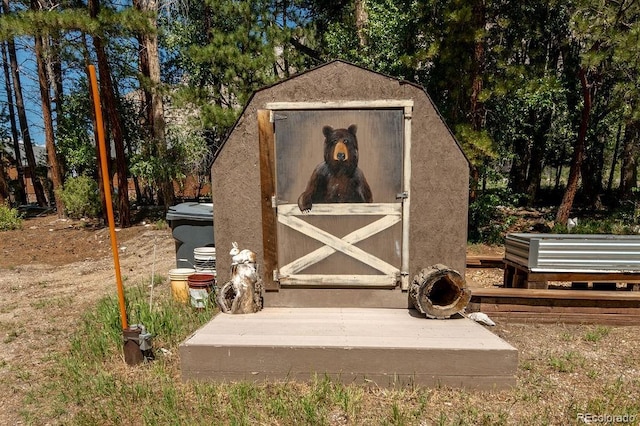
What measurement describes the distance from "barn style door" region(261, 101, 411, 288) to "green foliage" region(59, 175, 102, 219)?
11.6 m

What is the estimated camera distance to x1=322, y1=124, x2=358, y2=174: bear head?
4559mm

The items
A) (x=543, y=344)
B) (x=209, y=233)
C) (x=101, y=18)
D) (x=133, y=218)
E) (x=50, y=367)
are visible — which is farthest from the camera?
(x=133, y=218)

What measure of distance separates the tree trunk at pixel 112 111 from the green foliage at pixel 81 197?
1626 mm

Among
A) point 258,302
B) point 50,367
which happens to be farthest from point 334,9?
point 50,367

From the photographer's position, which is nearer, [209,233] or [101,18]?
[209,233]

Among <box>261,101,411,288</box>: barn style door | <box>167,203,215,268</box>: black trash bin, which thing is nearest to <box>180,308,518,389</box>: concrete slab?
<box>261,101,411,288</box>: barn style door

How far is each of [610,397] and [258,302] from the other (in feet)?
11.6

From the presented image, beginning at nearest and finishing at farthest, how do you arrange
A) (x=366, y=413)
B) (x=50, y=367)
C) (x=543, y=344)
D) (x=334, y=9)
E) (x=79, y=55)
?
(x=366, y=413)
(x=50, y=367)
(x=543, y=344)
(x=79, y=55)
(x=334, y=9)

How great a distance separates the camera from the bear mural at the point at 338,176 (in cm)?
456

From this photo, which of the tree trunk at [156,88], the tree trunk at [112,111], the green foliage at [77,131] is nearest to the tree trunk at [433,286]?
the tree trunk at [156,88]

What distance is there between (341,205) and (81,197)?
12.3 m

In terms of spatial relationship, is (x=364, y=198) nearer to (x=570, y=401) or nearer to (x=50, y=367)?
(x=570, y=401)

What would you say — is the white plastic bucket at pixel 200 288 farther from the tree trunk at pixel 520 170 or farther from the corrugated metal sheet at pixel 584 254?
the tree trunk at pixel 520 170

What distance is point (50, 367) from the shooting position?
408cm
